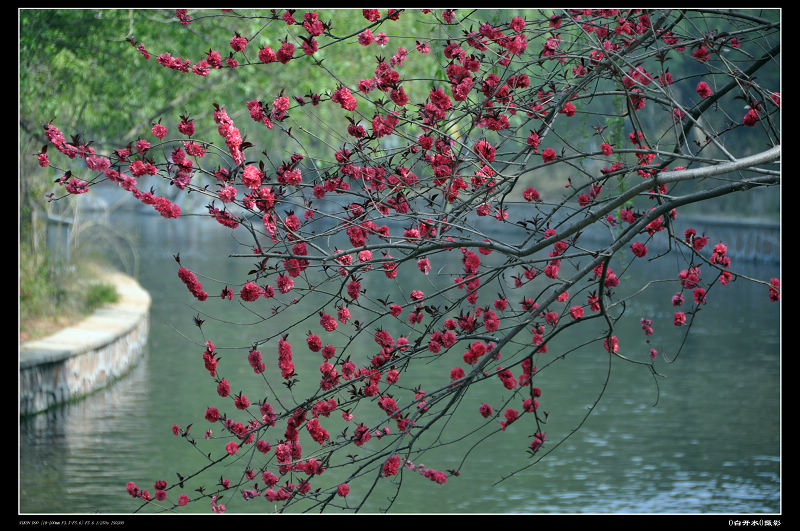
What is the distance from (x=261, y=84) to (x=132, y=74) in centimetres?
243

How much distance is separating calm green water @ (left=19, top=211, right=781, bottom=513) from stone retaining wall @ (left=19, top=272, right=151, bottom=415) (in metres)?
0.15

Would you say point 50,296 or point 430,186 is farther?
point 50,296

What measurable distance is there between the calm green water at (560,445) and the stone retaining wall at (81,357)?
153 mm

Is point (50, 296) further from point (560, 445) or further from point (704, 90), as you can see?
point (704, 90)

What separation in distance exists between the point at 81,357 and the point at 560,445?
15.7 ft

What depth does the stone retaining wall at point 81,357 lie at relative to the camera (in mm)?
10016

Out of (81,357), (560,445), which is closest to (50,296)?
(81,357)

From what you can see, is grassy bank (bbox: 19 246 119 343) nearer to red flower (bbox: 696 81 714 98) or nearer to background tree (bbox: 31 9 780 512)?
background tree (bbox: 31 9 780 512)

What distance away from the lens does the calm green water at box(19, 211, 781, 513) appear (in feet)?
25.8

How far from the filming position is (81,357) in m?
10.8
